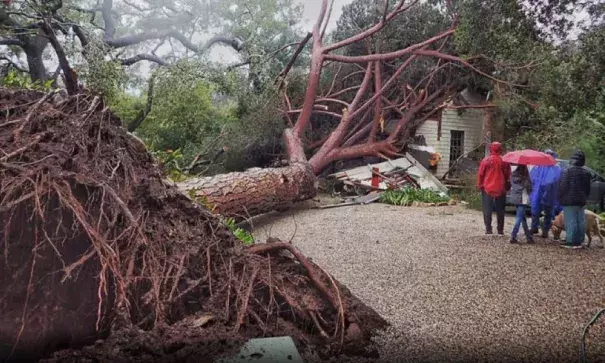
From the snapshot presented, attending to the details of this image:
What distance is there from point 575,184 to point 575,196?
0.12 meters

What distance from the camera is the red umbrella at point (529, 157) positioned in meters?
2.11

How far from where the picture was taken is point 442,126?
3.93m

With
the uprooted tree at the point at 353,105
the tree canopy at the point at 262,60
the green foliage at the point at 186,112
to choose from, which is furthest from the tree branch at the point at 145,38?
the uprooted tree at the point at 353,105

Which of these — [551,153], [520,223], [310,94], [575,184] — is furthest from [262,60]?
[575,184]

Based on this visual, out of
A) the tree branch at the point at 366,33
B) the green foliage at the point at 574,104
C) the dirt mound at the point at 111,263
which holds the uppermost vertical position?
the tree branch at the point at 366,33

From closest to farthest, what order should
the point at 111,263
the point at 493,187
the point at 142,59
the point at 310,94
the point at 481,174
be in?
the point at 111,263, the point at 481,174, the point at 142,59, the point at 493,187, the point at 310,94

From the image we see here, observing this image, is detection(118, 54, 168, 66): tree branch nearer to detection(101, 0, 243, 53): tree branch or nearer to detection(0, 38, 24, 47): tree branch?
detection(101, 0, 243, 53): tree branch

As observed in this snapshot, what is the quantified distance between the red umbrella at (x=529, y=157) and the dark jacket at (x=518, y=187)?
661 mm

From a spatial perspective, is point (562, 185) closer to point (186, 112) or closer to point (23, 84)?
point (23, 84)

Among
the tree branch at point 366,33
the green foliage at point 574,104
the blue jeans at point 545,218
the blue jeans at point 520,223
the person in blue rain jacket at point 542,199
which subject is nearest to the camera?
the green foliage at point 574,104

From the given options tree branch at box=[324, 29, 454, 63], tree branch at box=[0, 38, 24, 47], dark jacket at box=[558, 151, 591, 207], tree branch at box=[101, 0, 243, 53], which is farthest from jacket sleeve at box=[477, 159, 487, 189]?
tree branch at box=[0, 38, 24, 47]

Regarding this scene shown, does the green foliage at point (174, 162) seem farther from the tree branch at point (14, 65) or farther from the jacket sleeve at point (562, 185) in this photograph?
the jacket sleeve at point (562, 185)

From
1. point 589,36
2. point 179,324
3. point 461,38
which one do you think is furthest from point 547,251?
point 179,324

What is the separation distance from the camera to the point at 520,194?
3.32 meters
